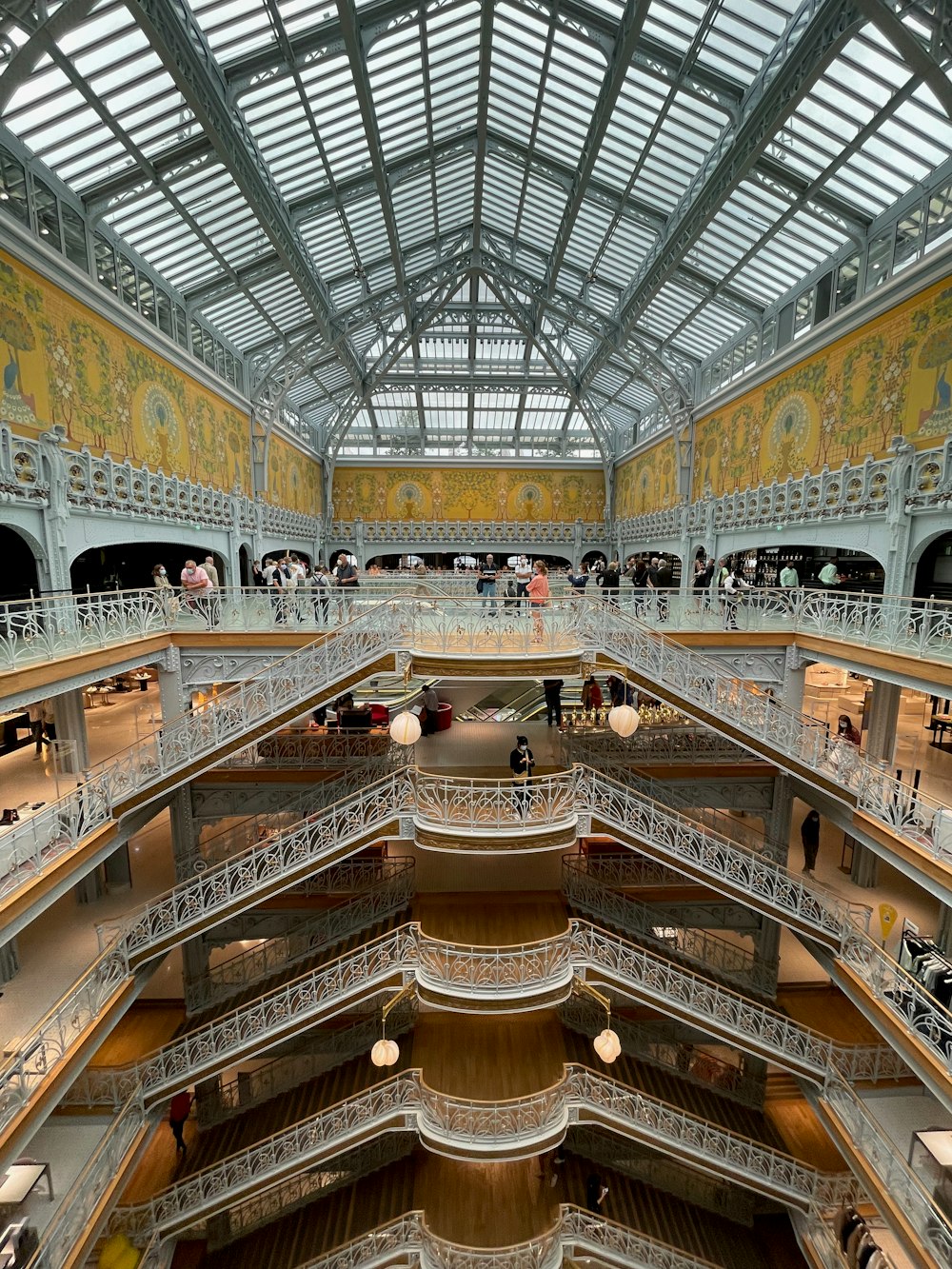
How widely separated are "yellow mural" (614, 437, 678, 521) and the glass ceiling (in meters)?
1.81

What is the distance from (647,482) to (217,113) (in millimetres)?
21980

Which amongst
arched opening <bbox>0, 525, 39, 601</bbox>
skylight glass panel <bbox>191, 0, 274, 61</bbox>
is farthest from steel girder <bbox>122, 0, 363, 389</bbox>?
arched opening <bbox>0, 525, 39, 601</bbox>

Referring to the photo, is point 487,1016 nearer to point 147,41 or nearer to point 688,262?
point 147,41

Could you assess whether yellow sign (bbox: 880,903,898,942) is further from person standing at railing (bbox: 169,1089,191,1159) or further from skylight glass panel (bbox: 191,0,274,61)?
skylight glass panel (bbox: 191,0,274,61)

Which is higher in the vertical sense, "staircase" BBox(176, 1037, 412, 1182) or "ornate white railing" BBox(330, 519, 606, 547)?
"ornate white railing" BBox(330, 519, 606, 547)

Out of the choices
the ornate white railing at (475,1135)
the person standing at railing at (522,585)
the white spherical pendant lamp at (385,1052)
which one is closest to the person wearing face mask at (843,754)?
the person standing at railing at (522,585)

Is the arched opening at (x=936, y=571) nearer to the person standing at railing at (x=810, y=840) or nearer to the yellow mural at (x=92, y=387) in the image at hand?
the person standing at railing at (x=810, y=840)

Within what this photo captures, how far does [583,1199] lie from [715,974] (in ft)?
16.0

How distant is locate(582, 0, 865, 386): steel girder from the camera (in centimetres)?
984

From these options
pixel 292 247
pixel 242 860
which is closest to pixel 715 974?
pixel 242 860

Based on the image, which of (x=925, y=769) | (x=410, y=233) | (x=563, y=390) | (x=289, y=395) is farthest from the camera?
(x=563, y=390)

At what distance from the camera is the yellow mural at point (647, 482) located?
84.4 ft

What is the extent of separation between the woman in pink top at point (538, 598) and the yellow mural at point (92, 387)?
9333mm

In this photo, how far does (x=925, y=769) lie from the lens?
12.6m
